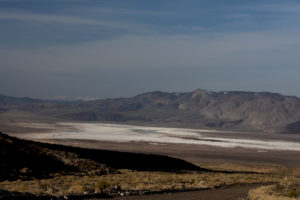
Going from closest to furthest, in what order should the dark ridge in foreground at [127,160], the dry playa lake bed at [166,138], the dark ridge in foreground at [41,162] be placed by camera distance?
the dark ridge in foreground at [41,162]
the dark ridge in foreground at [127,160]
the dry playa lake bed at [166,138]

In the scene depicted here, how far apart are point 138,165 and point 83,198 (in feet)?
73.0

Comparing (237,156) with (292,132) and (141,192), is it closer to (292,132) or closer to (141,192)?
(141,192)

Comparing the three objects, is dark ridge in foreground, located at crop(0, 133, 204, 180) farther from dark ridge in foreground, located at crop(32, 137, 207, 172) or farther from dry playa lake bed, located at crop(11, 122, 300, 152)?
dry playa lake bed, located at crop(11, 122, 300, 152)

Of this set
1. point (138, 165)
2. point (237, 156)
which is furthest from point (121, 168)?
point (237, 156)

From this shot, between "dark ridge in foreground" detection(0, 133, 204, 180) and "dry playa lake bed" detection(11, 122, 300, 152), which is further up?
"dry playa lake bed" detection(11, 122, 300, 152)

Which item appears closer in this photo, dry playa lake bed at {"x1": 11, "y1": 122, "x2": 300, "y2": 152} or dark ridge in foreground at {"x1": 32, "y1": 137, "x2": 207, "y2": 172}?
dark ridge in foreground at {"x1": 32, "y1": 137, "x2": 207, "y2": 172}

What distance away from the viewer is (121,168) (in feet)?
117

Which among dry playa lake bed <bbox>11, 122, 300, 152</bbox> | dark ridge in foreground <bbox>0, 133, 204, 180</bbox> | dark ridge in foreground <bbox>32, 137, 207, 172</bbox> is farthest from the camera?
dry playa lake bed <bbox>11, 122, 300, 152</bbox>

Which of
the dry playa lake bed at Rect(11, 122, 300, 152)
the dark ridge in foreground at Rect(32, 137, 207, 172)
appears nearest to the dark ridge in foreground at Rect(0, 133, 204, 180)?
the dark ridge in foreground at Rect(32, 137, 207, 172)

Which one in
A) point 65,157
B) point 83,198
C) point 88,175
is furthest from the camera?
point 65,157

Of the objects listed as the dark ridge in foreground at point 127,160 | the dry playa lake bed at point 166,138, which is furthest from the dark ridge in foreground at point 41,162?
the dry playa lake bed at point 166,138

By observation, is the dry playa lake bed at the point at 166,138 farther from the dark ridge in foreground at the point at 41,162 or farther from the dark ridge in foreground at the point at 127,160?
the dark ridge in foreground at the point at 41,162

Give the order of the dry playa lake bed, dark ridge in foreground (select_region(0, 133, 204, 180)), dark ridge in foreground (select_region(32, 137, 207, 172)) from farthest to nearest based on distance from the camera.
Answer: the dry playa lake bed → dark ridge in foreground (select_region(32, 137, 207, 172)) → dark ridge in foreground (select_region(0, 133, 204, 180))

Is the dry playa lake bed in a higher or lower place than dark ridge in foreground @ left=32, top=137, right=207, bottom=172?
higher
